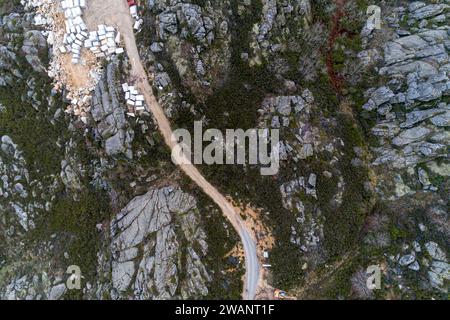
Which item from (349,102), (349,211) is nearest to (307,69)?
(349,102)

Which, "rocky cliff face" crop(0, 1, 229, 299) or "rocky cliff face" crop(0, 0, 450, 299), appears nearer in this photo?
"rocky cliff face" crop(0, 1, 229, 299)

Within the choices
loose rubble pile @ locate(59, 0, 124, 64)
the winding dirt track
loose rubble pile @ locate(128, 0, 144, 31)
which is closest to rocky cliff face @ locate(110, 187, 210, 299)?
the winding dirt track

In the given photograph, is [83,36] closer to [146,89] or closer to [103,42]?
[103,42]

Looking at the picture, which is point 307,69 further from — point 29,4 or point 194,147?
point 29,4

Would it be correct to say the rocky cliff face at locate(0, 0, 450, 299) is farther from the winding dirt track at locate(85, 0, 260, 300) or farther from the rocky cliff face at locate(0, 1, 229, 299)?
the winding dirt track at locate(85, 0, 260, 300)

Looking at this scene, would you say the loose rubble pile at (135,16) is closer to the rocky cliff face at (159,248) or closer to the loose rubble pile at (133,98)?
the loose rubble pile at (133,98)

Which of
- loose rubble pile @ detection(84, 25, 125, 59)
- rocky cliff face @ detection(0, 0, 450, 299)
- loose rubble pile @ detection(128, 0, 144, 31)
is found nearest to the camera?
loose rubble pile @ detection(84, 25, 125, 59)
